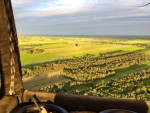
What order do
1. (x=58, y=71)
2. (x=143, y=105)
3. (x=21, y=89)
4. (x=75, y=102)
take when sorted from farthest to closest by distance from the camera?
1. (x=58, y=71)
2. (x=21, y=89)
3. (x=75, y=102)
4. (x=143, y=105)

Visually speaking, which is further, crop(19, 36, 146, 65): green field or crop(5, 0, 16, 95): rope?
crop(19, 36, 146, 65): green field

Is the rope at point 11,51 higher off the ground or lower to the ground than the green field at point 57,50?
higher

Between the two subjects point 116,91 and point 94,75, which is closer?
point 116,91

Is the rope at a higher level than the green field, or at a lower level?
higher

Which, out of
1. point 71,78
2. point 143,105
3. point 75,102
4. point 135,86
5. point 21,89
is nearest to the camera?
point 143,105

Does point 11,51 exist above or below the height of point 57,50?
above

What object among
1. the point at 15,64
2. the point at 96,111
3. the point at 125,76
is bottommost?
the point at 125,76

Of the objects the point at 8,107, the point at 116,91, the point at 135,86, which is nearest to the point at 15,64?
the point at 8,107

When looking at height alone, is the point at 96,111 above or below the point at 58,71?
above

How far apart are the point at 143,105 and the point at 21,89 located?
85.5 inches

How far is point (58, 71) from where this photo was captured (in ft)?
162

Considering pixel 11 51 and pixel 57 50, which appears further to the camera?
pixel 57 50

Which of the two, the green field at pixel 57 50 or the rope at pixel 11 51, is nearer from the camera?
the rope at pixel 11 51

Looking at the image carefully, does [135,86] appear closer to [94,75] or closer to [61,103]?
[94,75]
